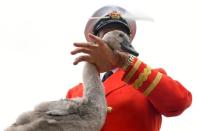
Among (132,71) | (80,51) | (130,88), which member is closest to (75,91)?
(130,88)

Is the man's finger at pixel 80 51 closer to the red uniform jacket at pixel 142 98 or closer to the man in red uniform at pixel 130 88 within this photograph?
the man in red uniform at pixel 130 88

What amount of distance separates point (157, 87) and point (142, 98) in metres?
0.17

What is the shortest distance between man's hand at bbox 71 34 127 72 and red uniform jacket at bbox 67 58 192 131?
6.0 inches

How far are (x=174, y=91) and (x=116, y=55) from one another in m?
0.35

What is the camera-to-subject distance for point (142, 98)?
10.2ft

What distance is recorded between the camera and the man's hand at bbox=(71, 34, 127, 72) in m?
2.75

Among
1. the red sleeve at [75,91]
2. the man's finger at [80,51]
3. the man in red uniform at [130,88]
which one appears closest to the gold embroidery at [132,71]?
the man in red uniform at [130,88]

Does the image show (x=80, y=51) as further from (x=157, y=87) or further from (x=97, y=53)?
(x=157, y=87)

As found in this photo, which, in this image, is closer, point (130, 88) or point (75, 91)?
point (130, 88)

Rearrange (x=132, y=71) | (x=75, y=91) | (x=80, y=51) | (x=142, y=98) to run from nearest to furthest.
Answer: (x=80, y=51) < (x=132, y=71) < (x=142, y=98) < (x=75, y=91)

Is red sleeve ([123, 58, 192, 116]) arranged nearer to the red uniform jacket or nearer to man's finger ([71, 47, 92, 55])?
the red uniform jacket

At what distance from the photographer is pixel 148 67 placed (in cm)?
299

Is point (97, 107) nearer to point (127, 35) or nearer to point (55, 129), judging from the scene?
point (55, 129)

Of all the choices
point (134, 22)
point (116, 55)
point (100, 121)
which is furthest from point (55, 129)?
point (134, 22)
